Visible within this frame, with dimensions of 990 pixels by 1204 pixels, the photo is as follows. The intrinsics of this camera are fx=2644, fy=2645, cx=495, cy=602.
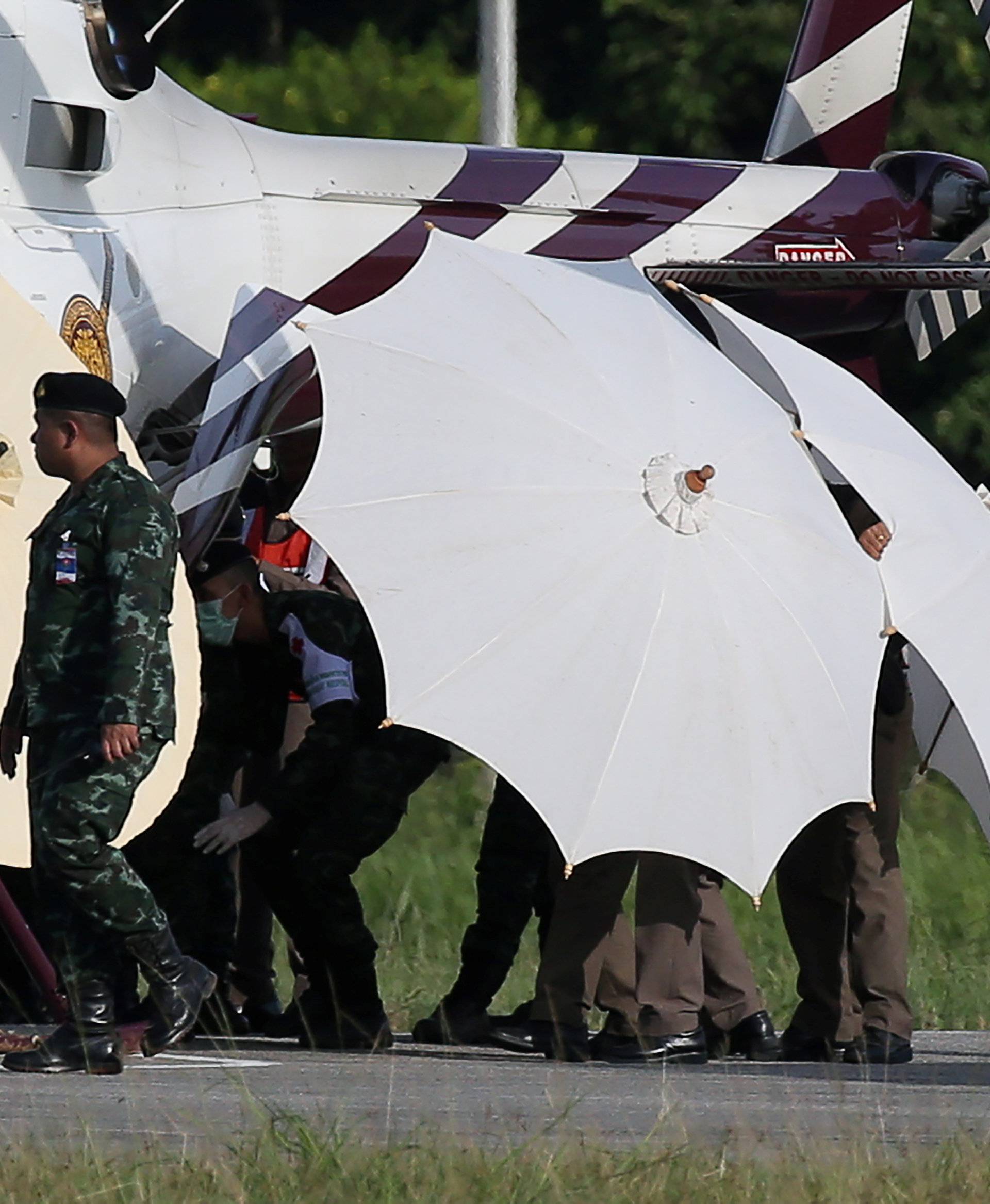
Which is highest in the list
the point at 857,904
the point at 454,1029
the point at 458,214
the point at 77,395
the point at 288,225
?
the point at 458,214

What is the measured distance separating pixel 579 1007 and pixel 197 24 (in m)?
18.9

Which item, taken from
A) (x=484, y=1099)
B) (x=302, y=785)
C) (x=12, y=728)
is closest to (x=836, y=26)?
(x=302, y=785)

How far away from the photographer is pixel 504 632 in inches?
255

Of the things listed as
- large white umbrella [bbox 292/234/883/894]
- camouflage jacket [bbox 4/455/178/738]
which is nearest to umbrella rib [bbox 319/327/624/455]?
large white umbrella [bbox 292/234/883/894]

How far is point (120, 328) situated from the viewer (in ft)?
30.6

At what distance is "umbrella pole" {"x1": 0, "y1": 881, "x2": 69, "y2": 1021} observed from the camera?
7.68 meters

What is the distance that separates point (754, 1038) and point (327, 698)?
167 centimetres

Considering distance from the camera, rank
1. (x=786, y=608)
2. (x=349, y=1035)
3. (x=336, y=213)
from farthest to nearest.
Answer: (x=336, y=213), (x=349, y=1035), (x=786, y=608)

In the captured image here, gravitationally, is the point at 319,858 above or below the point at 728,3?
below

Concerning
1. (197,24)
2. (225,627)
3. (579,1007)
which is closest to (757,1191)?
(579,1007)

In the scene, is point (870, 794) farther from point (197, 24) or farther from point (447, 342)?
point (197, 24)

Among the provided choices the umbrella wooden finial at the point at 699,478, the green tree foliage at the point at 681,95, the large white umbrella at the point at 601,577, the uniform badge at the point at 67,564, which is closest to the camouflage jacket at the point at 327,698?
the uniform badge at the point at 67,564

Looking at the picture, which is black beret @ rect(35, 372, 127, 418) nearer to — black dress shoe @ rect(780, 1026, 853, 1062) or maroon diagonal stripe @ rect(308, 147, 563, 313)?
black dress shoe @ rect(780, 1026, 853, 1062)

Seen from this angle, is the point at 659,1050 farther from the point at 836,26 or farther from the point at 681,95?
the point at 681,95
